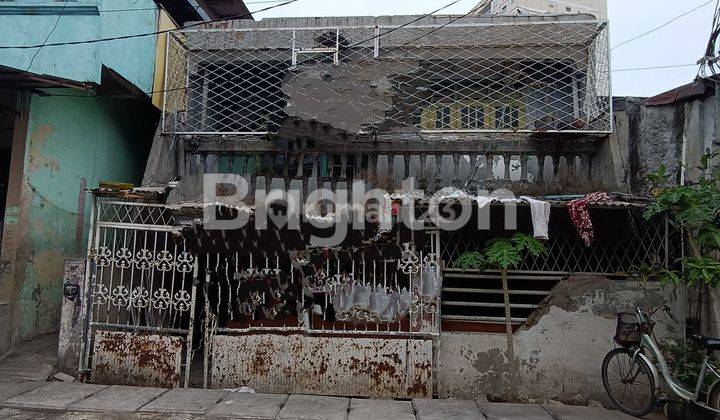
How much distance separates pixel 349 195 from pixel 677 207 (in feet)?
11.8

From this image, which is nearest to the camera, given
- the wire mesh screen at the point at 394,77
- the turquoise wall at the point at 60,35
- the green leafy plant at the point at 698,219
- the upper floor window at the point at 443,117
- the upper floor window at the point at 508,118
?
the green leafy plant at the point at 698,219

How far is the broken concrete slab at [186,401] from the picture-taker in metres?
4.77

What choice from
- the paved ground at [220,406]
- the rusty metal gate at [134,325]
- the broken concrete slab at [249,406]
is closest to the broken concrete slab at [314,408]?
the paved ground at [220,406]

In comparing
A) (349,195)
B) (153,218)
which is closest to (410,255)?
(349,195)

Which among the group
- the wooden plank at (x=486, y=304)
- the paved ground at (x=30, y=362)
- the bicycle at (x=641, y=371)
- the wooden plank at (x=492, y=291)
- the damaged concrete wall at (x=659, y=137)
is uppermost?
the damaged concrete wall at (x=659, y=137)

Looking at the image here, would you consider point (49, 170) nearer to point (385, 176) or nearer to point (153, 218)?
point (153, 218)

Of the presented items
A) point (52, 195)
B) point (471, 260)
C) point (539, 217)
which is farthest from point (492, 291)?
point (52, 195)

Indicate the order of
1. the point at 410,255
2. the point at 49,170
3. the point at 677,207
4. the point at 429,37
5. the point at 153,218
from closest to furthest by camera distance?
the point at 677,207 < the point at 410,255 < the point at 153,218 < the point at 49,170 < the point at 429,37

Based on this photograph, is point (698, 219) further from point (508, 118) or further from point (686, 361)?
point (508, 118)

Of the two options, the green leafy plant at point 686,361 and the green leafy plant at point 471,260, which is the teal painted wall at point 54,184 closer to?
the green leafy plant at point 471,260

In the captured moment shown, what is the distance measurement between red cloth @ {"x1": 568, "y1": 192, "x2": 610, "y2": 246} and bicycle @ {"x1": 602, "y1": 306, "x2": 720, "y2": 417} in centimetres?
93

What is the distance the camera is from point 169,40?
7.65 metres

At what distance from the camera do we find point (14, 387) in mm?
5219

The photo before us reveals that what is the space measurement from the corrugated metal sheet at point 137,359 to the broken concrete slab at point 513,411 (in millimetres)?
3544
